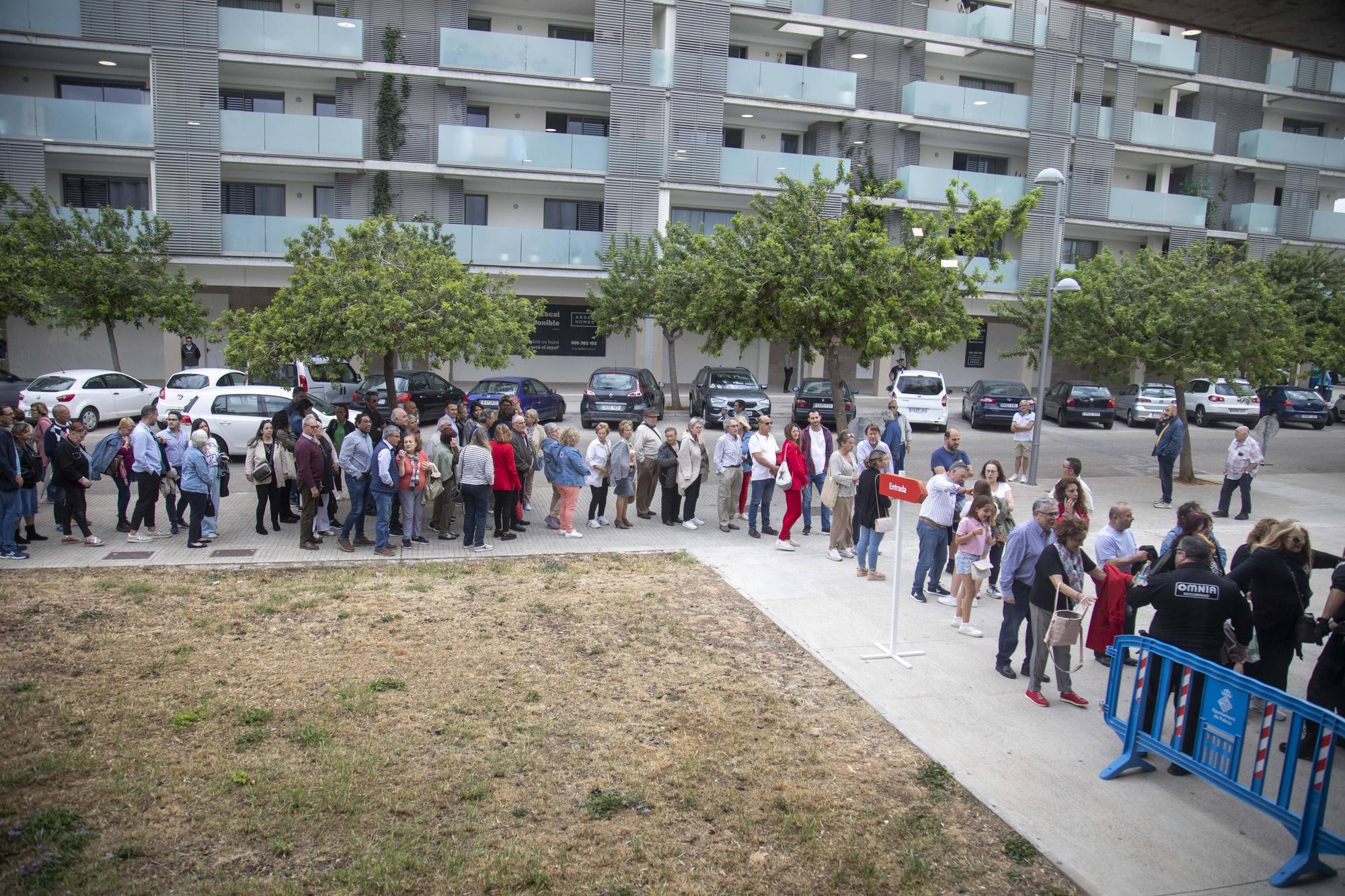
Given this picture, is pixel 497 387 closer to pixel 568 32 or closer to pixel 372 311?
pixel 372 311

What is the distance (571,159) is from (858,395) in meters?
13.8

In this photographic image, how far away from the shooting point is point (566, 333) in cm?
3375

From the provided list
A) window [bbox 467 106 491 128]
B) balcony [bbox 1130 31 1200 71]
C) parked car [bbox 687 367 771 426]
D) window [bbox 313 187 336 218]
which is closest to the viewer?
parked car [bbox 687 367 771 426]

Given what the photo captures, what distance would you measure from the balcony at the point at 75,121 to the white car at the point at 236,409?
1434cm

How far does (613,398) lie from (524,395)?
7.73 feet

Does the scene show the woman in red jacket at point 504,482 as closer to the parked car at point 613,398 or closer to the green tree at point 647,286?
the parked car at point 613,398

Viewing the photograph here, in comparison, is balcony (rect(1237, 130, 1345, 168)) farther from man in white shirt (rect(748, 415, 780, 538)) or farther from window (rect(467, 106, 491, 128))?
man in white shirt (rect(748, 415, 780, 538))

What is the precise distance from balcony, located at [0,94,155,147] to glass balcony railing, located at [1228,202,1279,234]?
133ft

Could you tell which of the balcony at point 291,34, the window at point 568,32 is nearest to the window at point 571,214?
the window at point 568,32

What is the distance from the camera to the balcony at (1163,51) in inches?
1411

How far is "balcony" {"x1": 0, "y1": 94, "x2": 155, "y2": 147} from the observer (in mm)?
26812

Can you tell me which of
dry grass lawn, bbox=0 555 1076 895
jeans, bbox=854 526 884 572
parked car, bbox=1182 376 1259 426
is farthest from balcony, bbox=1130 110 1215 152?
dry grass lawn, bbox=0 555 1076 895

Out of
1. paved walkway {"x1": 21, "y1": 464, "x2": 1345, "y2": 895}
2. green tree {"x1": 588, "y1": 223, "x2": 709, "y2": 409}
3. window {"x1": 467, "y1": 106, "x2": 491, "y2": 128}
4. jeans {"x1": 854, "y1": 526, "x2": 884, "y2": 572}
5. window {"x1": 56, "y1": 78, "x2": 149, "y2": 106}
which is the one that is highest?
window {"x1": 467, "y1": 106, "x2": 491, "y2": 128}

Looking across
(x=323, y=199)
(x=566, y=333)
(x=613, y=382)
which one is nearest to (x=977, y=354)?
(x=566, y=333)
